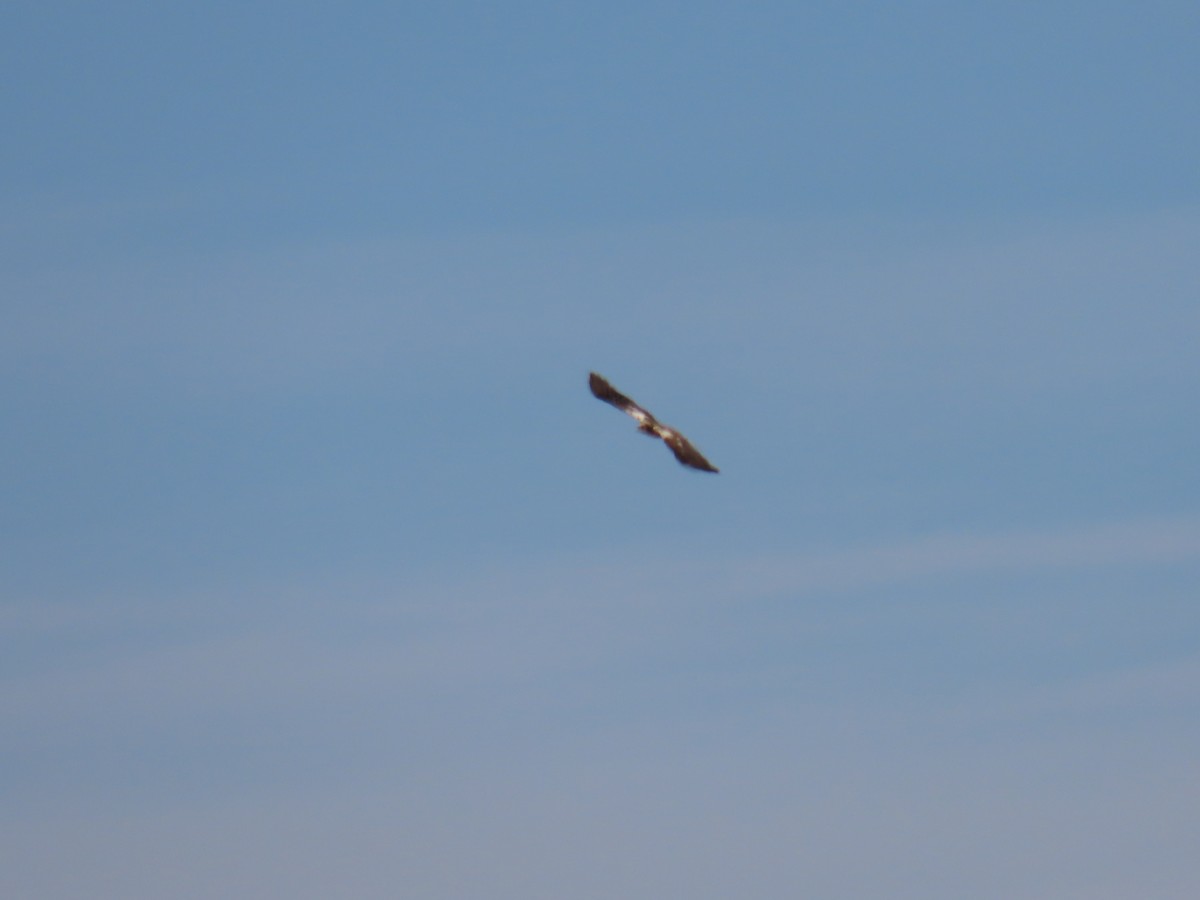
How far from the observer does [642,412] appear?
211ft

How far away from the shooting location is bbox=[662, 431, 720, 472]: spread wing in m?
61.7

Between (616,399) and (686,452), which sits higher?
(616,399)

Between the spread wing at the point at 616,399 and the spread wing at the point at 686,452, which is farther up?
the spread wing at the point at 616,399

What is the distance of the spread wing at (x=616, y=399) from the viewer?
64125mm

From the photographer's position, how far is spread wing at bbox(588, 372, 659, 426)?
210ft

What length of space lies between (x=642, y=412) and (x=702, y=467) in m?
3.70

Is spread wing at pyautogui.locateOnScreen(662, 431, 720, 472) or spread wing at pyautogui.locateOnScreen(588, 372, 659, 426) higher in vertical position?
spread wing at pyautogui.locateOnScreen(588, 372, 659, 426)

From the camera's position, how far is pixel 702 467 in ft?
203

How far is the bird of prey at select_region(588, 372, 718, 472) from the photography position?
6200 cm

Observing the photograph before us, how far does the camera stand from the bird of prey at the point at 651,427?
62.0 m

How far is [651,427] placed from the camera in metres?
63.5

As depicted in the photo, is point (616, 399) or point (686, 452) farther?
point (616, 399)

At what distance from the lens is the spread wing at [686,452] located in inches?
2430

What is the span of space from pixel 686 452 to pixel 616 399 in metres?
4.39
